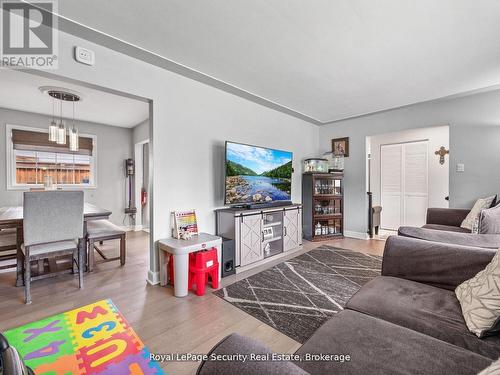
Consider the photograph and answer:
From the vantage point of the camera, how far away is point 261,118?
3904mm

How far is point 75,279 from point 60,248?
0.54 meters

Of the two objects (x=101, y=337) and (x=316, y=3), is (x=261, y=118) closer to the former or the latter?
(x=316, y=3)

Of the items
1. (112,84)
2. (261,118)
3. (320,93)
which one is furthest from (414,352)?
(261,118)

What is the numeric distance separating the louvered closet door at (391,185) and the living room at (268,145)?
151 centimetres

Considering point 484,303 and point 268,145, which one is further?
point 268,145

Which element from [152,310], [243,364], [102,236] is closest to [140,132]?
[102,236]

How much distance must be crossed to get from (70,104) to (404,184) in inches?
269

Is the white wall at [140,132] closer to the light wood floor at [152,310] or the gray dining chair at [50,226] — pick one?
the gray dining chair at [50,226]

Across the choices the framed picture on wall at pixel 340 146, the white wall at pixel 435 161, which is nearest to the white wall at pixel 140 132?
the framed picture on wall at pixel 340 146

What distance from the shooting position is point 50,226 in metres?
2.42

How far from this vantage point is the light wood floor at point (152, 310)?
1.67 metres

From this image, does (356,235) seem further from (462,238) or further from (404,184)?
(462,238)

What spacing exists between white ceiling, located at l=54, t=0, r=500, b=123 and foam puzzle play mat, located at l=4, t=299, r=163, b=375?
2.45 m

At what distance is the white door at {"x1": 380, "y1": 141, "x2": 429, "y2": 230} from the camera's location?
5008 millimetres
